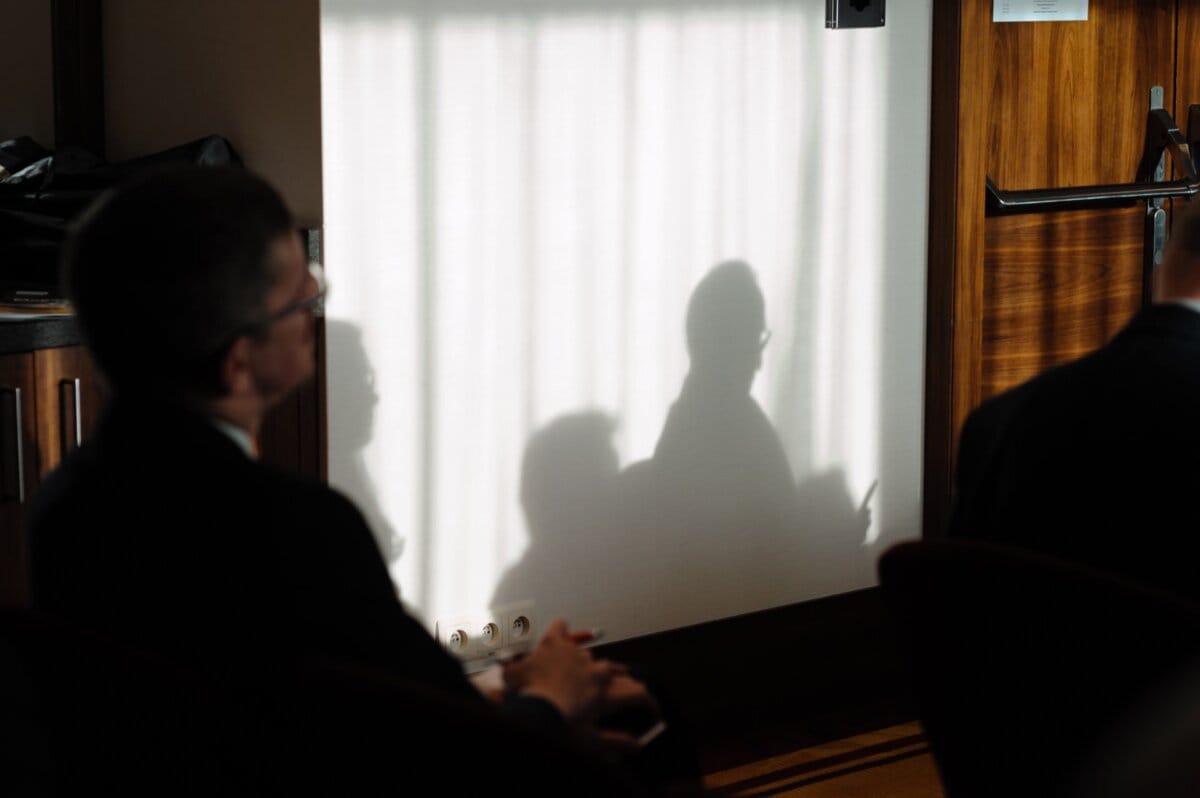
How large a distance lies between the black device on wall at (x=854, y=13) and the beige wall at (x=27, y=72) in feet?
5.24

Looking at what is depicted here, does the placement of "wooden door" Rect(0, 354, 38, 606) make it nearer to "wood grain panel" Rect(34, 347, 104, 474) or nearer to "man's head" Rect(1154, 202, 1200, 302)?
"wood grain panel" Rect(34, 347, 104, 474)

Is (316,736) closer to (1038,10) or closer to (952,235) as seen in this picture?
(952,235)

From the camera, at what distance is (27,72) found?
3.21m

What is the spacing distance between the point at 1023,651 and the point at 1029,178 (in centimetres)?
215

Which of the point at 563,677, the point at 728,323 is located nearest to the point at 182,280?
the point at 563,677

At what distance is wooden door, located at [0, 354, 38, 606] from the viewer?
2422 mm

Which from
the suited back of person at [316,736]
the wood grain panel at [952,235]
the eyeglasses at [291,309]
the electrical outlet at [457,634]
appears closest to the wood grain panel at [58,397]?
the electrical outlet at [457,634]

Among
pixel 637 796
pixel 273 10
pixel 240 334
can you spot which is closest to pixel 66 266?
pixel 240 334

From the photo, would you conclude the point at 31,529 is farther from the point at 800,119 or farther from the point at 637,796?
the point at 800,119

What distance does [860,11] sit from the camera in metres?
3.26

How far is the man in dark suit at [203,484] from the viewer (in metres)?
1.26

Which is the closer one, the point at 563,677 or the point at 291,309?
the point at 291,309

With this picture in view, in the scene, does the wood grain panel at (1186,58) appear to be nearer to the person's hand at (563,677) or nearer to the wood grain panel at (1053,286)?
the wood grain panel at (1053,286)

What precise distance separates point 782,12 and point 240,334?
6.70ft
